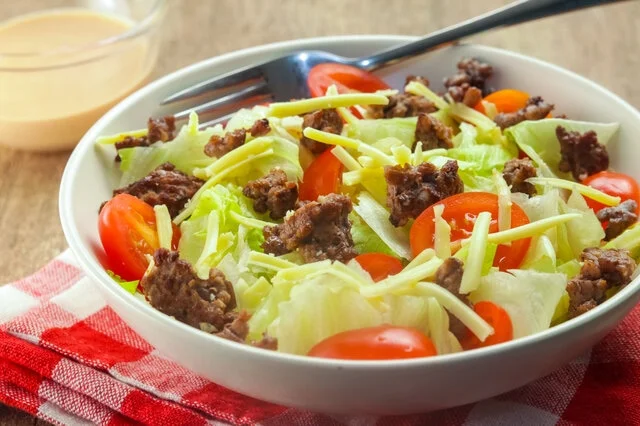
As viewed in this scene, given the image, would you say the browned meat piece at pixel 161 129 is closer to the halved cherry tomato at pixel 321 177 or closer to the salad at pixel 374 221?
the salad at pixel 374 221

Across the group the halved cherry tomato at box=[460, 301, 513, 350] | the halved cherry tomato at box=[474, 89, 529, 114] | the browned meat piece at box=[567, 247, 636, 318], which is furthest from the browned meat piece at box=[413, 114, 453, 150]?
the halved cherry tomato at box=[460, 301, 513, 350]

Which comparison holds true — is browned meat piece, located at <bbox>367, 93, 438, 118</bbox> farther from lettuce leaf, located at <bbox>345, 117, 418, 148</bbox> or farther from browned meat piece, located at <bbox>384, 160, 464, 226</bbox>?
browned meat piece, located at <bbox>384, 160, 464, 226</bbox>

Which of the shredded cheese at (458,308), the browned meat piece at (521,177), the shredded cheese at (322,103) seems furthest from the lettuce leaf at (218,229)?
the browned meat piece at (521,177)

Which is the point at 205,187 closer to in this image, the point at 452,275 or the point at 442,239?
the point at 442,239

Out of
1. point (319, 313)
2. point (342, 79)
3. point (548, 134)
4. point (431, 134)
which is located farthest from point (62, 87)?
point (319, 313)

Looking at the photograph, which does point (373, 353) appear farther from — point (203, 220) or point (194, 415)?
point (203, 220)

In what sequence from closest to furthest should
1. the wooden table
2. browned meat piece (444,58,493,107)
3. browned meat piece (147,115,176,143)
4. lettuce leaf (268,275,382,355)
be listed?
1. lettuce leaf (268,275,382,355)
2. browned meat piece (147,115,176,143)
3. browned meat piece (444,58,493,107)
4. the wooden table

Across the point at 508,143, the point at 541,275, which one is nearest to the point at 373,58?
the point at 508,143
